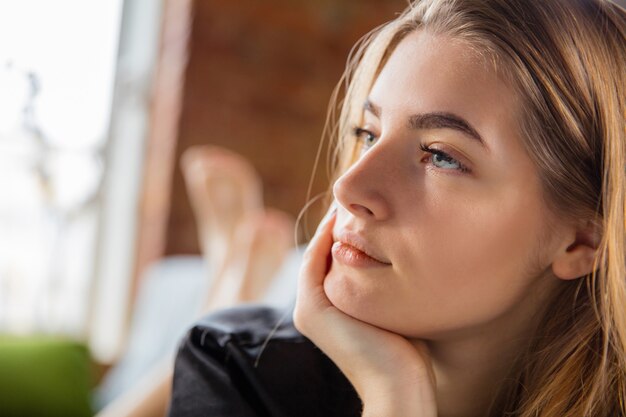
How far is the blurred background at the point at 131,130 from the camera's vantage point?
328cm

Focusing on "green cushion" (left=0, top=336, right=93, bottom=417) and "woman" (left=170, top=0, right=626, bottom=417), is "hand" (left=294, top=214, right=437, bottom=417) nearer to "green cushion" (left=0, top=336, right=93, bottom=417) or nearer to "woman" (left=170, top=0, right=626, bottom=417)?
"woman" (left=170, top=0, right=626, bottom=417)

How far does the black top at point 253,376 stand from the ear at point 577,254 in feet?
1.13

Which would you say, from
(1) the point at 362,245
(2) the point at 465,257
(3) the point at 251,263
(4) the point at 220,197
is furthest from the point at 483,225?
(4) the point at 220,197

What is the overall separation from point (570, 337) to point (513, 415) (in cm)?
13

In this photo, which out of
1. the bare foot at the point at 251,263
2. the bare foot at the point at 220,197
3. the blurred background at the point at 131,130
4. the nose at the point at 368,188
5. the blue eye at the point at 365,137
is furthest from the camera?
the blurred background at the point at 131,130

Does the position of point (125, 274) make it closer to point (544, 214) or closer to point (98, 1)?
point (98, 1)

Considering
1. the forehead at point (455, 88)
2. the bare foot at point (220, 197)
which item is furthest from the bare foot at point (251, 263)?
the forehead at point (455, 88)

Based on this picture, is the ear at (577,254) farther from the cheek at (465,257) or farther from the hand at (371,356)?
the hand at (371,356)

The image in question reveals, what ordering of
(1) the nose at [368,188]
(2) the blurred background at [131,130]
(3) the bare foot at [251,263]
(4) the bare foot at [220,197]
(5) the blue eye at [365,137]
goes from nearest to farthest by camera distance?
(1) the nose at [368,188] → (5) the blue eye at [365,137] → (3) the bare foot at [251,263] → (4) the bare foot at [220,197] → (2) the blurred background at [131,130]

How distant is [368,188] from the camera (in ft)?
2.97

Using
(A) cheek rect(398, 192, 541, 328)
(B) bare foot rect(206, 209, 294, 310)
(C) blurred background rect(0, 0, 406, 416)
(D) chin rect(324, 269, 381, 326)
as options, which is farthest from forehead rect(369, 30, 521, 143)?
(C) blurred background rect(0, 0, 406, 416)

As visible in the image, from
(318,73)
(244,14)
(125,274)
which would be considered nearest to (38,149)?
(125,274)

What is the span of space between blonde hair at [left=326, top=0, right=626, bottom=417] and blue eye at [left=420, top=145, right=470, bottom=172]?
0.08 metres

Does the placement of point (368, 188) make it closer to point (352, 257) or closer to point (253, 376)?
point (352, 257)
